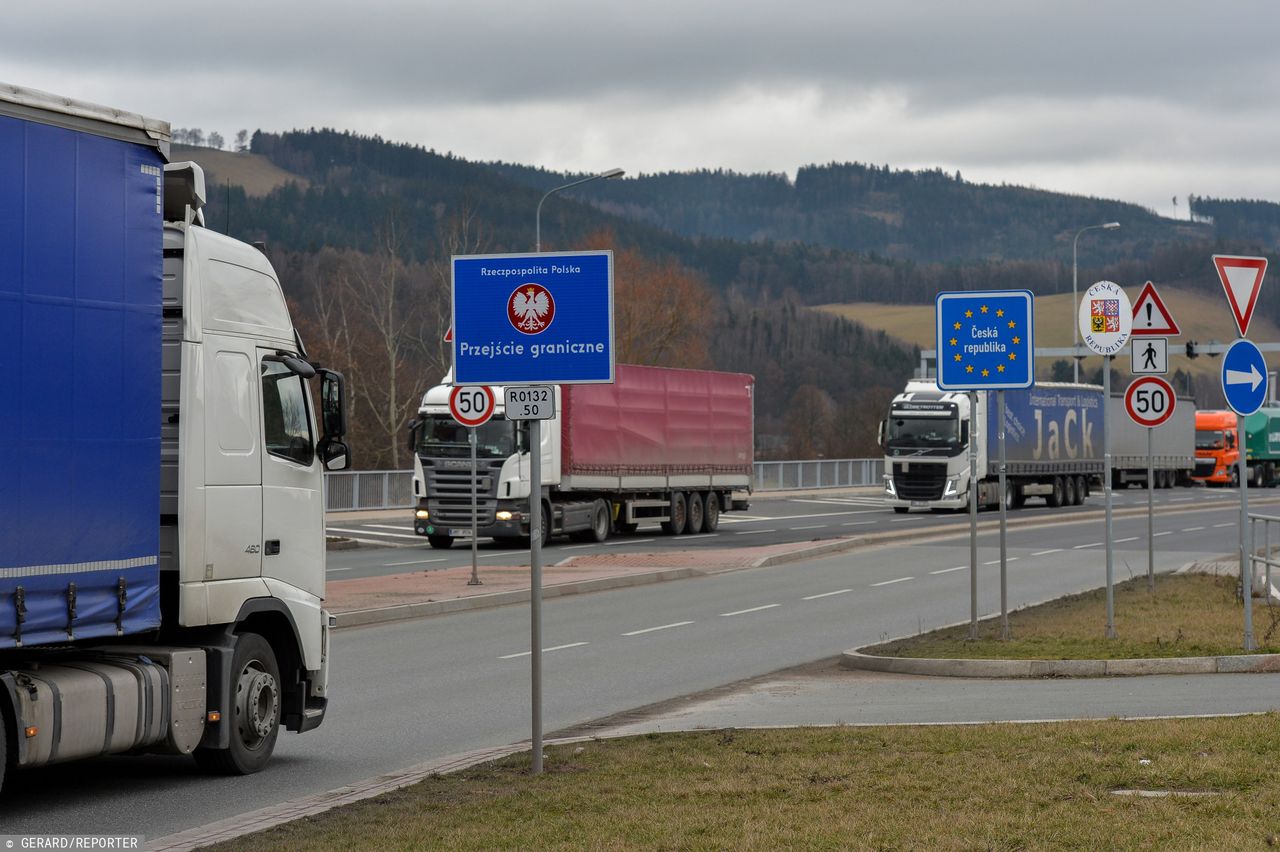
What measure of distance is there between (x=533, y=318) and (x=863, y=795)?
313cm

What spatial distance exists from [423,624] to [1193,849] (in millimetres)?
13984

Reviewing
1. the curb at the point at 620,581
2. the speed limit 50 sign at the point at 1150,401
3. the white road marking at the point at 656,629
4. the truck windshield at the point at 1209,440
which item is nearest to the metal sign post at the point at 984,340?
the speed limit 50 sign at the point at 1150,401

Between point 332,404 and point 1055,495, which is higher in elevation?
point 332,404

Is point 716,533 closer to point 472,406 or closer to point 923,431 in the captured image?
point 923,431

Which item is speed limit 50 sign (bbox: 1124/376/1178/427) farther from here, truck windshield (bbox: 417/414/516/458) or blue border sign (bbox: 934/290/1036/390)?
truck windshield (bbox: 417/414/516/458)

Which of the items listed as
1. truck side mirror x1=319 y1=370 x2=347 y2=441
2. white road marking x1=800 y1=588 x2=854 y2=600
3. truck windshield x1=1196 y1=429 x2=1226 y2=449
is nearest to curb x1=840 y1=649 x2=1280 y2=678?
truck side mirror x1=319 y1=370 x2=347 y2=441

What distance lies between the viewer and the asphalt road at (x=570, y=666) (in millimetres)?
9242

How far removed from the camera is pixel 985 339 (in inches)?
616

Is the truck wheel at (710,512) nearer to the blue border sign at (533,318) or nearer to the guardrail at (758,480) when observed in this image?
the guardrail at (758,480)

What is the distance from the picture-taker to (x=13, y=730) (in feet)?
26.0

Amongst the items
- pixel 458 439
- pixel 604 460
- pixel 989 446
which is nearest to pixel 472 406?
pixel 458 439

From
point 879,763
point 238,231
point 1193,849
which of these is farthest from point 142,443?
point 238,231

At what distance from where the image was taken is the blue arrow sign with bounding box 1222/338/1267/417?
559 inches

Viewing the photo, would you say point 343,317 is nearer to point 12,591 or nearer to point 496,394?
point 496,394
